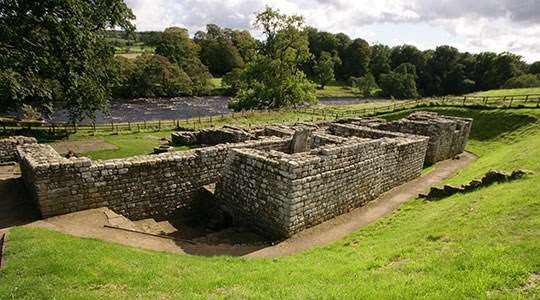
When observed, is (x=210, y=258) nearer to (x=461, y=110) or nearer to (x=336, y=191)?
(x=336, y=191)

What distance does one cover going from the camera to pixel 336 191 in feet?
49.8

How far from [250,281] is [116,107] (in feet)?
210

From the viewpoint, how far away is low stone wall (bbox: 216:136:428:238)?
13266mm

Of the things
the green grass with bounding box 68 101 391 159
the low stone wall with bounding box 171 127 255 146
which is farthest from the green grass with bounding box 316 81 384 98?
the low stone wall with bounding box 171 127 255 146

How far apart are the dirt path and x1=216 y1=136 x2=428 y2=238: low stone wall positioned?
31 cm

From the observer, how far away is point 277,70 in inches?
2144

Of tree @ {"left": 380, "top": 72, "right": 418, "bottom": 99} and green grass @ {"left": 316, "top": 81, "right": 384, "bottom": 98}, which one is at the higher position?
tree @ {"left": 380, "top": 72, "right": 418, "bottom": 99}

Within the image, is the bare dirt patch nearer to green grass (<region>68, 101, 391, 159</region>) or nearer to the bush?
green grass (<region>68, 101, 391, 159</region>)

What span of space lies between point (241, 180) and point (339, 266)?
5857 mm

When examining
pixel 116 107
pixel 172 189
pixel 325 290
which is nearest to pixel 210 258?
pixel 325 290

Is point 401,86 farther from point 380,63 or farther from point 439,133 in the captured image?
point 439,133

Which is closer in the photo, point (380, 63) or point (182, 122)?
point (182, 122)

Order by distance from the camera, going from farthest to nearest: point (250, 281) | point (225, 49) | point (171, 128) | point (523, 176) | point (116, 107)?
1. point (225, 49)
2. point (116, 107)
3. point (171, 128)
4. point (523, 176)
5. point (250, 281)

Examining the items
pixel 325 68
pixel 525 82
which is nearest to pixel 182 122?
pixel 325 68
